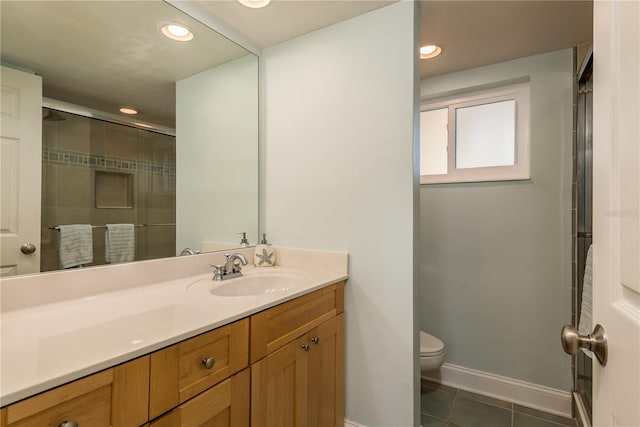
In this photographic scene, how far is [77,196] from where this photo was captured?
1130 mm

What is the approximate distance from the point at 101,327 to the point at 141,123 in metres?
0.93

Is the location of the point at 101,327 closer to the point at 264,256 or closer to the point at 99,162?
the point at 99,162

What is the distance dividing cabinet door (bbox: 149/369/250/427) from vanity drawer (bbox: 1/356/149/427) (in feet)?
0.27

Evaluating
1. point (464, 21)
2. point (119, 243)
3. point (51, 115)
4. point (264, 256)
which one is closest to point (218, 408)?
point (119, 243)

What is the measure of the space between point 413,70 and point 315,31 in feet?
2.12

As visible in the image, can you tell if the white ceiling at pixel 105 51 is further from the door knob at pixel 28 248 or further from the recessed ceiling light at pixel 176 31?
the door knob at pixel 28 248

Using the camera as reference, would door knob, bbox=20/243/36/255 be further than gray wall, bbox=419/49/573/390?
No

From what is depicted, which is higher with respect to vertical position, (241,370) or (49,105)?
(49,105)

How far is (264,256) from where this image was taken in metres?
1.71

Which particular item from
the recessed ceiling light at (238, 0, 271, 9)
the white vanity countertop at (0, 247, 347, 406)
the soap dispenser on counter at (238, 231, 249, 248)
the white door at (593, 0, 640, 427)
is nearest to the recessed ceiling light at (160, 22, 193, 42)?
the recessed ceiling light at (238, 0, 271, 9)

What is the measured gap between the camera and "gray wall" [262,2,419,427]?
1.40 meters

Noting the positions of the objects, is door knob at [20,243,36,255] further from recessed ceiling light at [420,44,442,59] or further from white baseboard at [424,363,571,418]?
white baseboard at [424,363,571,418]

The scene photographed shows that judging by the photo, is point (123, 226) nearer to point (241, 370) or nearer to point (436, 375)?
point (241, 370)

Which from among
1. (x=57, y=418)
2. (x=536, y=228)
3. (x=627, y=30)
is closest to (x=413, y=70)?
(x=627, y=30)
